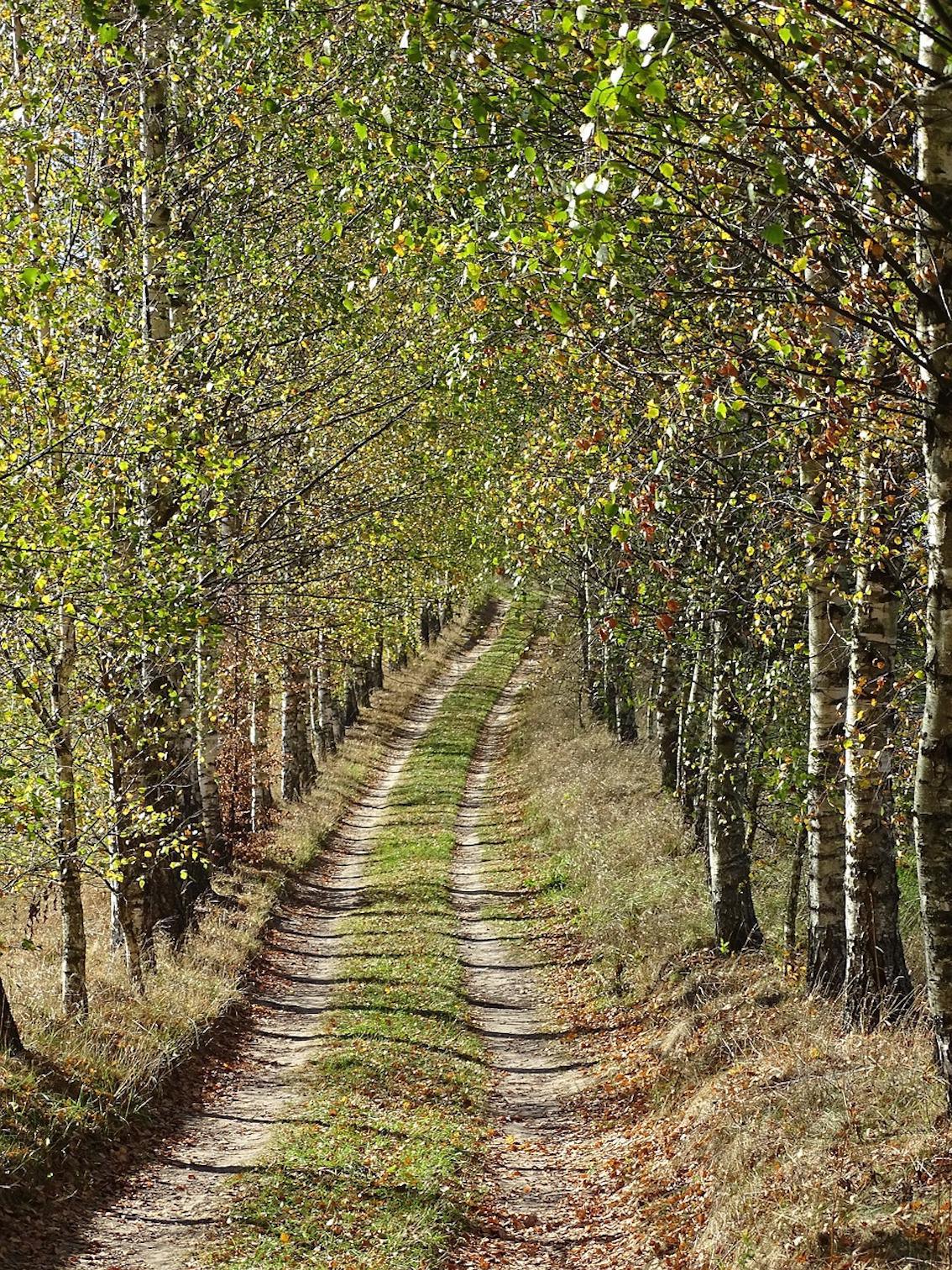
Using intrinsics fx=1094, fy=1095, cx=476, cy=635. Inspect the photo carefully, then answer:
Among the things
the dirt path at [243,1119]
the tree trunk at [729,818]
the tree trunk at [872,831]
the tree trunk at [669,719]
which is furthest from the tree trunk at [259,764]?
the tree trunk at [872,831]

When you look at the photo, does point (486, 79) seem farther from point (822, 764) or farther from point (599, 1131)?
point (599, 1131)

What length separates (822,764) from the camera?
10.6 meters

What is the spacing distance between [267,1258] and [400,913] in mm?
11809

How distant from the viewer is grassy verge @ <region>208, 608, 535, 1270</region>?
9352mm

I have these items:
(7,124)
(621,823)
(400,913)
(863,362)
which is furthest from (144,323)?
(621,823)

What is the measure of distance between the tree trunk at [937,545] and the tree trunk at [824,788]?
360 cm

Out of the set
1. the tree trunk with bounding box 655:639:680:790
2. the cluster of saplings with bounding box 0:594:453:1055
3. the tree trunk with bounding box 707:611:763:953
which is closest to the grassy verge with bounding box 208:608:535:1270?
the cluster of saplings with bounding box 0:594:453:1055

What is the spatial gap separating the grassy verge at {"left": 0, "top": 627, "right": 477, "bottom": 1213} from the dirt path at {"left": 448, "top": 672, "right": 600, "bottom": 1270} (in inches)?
149

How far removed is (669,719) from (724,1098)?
14.8 meters

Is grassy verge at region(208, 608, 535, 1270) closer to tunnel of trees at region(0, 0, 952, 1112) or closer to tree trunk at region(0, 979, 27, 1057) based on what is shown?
tree trunk at region(0, 979, 27, 1057)

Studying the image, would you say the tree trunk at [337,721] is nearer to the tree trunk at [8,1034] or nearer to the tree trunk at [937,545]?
the tree trunk at [8,1034]

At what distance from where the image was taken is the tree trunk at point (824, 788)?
34.6 ft

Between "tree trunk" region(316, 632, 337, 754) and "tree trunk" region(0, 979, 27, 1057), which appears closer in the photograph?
"tree trunk" region(0, 979, 27, 1057)

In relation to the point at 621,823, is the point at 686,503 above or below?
above
